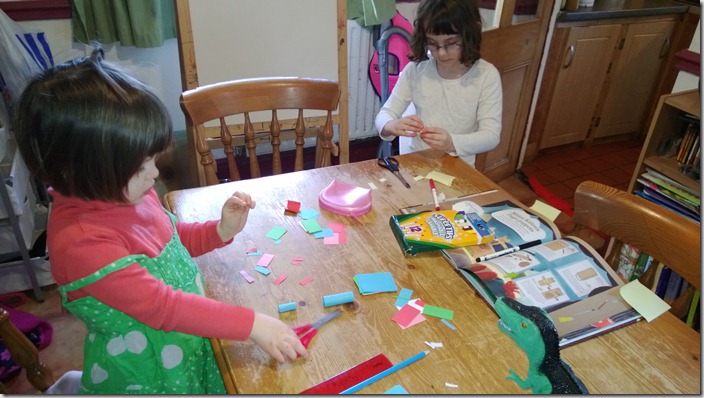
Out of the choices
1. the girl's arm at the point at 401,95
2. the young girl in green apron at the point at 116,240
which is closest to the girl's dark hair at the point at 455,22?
the girl's arm at the point at 401,95

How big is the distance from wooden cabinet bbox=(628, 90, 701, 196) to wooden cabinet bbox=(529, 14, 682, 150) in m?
0.94

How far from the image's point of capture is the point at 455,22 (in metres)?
Answer: 1.50

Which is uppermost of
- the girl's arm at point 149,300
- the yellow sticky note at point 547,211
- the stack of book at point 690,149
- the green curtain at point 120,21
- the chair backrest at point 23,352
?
the green curtain at point 120,21

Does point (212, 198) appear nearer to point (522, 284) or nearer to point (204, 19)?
point (522, 284)

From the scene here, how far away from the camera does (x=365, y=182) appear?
4.14 feet

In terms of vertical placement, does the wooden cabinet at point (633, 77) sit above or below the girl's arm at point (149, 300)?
below

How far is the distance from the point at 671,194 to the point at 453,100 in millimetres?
1100

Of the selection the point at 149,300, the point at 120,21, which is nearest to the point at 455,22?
the point at 149,300

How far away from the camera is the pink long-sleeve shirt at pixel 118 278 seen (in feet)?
2.44

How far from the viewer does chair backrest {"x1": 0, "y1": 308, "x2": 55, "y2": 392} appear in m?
1.16

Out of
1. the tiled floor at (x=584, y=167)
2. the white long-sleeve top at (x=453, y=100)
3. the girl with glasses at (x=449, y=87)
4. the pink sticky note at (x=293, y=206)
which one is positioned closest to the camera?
the pink sticky note at (x=293, y=206)

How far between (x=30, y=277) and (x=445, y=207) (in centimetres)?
162

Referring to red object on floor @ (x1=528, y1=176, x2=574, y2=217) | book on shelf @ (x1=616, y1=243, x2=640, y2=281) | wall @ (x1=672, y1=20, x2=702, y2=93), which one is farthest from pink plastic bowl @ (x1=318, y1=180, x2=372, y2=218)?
red object on floor @ (x1=528, y1=176, x2=574, y2=217)

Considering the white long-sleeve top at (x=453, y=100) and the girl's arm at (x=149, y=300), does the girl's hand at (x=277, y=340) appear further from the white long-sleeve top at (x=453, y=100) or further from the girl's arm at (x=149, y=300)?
the white long-sleeve top at (x=453, y=100)
